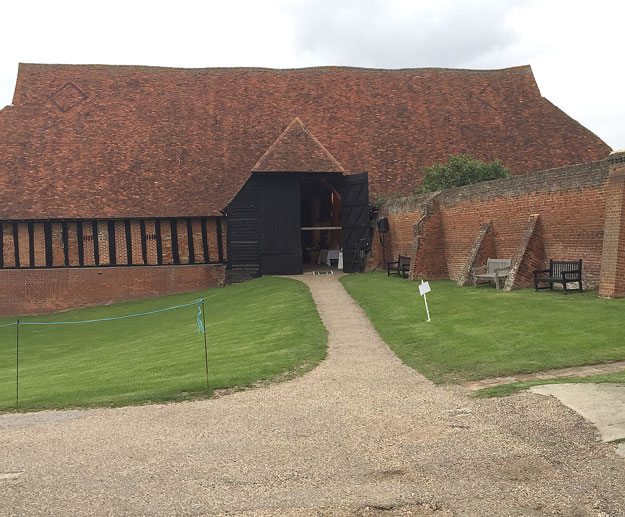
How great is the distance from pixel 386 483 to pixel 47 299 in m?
25.6

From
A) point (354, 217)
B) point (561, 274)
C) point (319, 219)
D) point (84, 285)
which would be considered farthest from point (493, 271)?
point (319, 219)

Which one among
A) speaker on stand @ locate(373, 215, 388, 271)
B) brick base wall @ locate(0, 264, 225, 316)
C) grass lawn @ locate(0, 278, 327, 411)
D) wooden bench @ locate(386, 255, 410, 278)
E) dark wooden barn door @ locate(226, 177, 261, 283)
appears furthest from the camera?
brick base wall @ locate(0, 264, 225, 316)

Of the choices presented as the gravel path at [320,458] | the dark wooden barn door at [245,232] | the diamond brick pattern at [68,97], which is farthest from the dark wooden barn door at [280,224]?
the gravel path at [320,458]

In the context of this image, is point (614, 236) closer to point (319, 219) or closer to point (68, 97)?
point (319, 219)

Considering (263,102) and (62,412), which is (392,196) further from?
(62,412)

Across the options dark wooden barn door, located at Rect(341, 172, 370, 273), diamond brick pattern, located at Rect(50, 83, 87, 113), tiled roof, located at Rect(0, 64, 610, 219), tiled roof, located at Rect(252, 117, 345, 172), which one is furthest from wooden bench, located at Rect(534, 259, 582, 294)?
diamond brick pattern, located at Rect(50, 83, 87, 113)

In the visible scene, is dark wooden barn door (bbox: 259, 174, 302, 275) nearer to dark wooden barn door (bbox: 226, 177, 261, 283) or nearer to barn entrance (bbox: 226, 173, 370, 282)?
barn entrance (bbox: 226, 173, 370, 282)

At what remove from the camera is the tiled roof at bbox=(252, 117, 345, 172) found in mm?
25406

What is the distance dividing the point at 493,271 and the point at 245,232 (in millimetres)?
12034

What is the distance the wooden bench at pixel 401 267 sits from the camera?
891 inches

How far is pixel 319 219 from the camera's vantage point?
35.3m

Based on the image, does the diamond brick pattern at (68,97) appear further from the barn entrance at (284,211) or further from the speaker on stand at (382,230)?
the speaker on stand at (382,230)

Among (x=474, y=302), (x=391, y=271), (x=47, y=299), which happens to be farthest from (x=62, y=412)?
(x=47, y=299)

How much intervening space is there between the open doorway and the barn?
128 mm
